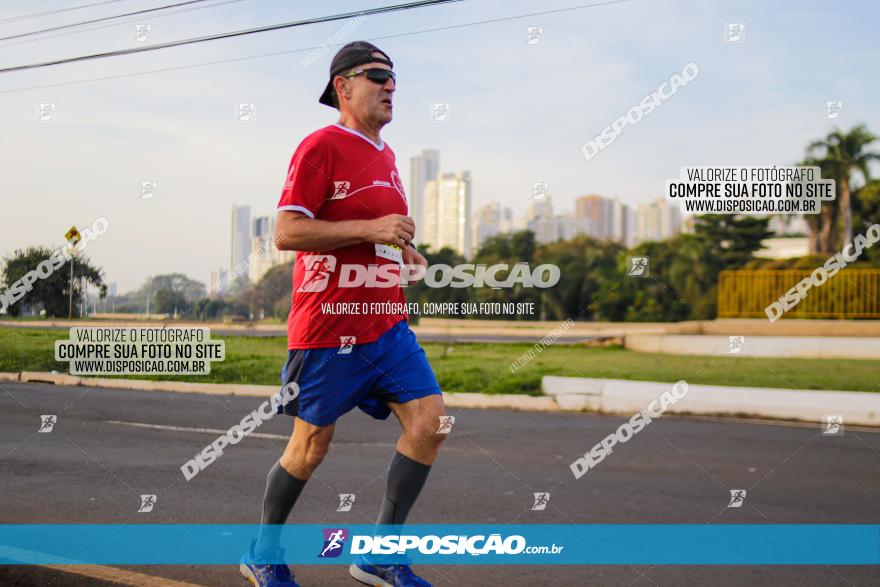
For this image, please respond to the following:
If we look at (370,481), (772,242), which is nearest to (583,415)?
(370,481)

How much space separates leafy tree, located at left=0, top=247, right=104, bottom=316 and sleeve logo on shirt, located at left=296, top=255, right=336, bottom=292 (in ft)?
25.0

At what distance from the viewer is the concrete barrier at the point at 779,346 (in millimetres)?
18531

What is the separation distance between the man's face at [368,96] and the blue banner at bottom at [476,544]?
179cm

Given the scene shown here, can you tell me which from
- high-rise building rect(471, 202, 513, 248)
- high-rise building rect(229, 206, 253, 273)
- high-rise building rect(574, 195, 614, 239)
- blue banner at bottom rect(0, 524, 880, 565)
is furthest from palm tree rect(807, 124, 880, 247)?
high-rise building rect(574, 195, 614, 239)

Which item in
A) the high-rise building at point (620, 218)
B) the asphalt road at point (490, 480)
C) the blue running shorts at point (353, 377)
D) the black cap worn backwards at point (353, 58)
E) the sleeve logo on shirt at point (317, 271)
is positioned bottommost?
the asphalt road at point (490, 480)

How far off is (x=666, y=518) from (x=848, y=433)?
16.0 ft

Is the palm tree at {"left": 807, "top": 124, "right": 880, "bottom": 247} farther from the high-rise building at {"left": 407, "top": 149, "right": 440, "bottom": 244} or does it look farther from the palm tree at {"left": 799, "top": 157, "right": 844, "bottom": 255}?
the high-rise building at {"left": 407, "top": 149, "right": 440, "bottom": 244}

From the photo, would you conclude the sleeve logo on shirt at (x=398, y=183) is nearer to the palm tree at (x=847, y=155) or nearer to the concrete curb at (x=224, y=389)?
the concrete curb at (x=224, y=389)

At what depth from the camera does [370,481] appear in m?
5.91

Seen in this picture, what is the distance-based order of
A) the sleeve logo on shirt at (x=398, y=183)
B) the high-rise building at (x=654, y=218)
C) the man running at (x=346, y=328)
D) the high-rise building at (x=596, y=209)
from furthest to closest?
the high-rise building at (x=654, y=218)
the high-rise building at (x=596, y=209)
the sleeve logo on shirt at (x=398, y=183)
the man running at (x=346, y=328)

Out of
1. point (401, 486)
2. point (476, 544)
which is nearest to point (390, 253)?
point (401, 486)

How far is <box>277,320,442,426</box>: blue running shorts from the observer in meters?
3.28

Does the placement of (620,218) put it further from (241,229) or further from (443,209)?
(241,229)

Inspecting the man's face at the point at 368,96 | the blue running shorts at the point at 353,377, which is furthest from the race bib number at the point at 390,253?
the man's face at the point at 368,96
